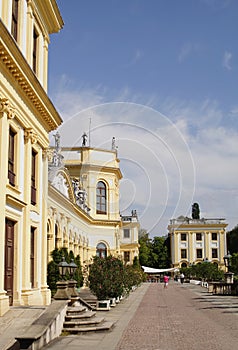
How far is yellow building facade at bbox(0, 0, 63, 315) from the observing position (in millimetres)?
15750

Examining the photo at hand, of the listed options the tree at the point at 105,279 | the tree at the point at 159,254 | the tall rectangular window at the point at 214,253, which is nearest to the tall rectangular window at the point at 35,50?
the tree at the point at 105,279

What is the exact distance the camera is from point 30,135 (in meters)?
18.8

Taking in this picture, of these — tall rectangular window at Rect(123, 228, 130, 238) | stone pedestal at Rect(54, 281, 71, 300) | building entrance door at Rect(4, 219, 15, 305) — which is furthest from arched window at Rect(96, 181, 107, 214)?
stone pedestal at Rect(54, 281, 71, 300)

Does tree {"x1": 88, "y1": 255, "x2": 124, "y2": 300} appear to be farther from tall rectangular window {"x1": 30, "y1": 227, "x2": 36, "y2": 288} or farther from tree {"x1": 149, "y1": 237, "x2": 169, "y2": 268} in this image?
tree {"x1": 149, "y1": 237, "x2": 169, "y2": 268}

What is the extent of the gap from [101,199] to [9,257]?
36.5m

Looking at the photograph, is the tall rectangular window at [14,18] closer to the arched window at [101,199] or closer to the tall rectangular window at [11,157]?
the tall rectangular window at [11,157]

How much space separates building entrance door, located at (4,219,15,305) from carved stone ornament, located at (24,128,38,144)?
3.18 metres

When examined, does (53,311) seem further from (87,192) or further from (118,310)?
(87,192)

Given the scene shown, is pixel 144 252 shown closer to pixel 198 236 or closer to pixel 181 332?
pixel 198 236

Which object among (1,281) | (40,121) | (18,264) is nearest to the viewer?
(1,281)

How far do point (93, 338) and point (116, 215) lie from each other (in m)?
41.0

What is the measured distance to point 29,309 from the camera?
15562mm

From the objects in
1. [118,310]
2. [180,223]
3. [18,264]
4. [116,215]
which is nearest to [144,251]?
[180,223]

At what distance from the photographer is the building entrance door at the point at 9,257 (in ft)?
54.7
